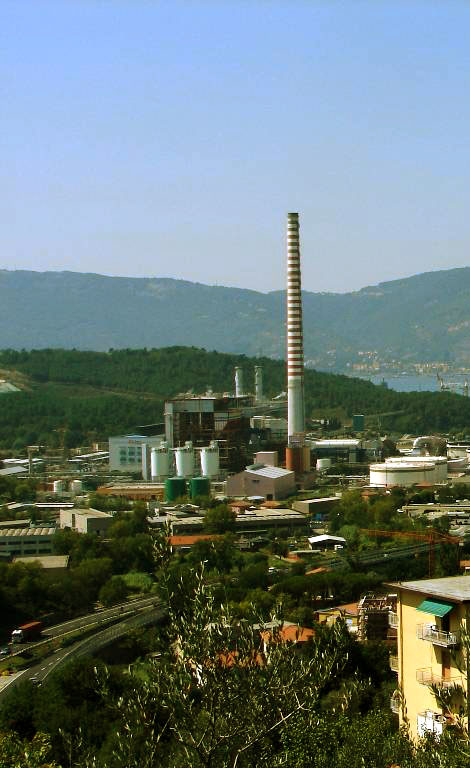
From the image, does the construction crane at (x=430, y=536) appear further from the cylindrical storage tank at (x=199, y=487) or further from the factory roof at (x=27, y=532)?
the cylindrical storage tank at (x=199, y=487)

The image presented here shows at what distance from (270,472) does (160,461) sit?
458 cm

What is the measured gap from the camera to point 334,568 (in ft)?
87.6

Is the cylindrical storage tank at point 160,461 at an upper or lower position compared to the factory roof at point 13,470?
upper

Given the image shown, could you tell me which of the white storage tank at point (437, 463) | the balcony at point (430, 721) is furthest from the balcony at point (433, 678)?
the white storage tank at point (437, 463)

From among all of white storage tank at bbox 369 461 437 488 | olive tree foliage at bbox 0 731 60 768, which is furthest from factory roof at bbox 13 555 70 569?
olive tree foliage at bbox 0 731 60 768

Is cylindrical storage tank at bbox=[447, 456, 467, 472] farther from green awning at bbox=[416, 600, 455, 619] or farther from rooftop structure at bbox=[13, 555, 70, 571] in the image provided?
green awning at bbox=[416, 600, 455, 619]

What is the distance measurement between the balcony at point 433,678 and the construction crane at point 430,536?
13.8m

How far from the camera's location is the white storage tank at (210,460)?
46.4 m

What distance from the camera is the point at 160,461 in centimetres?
4756

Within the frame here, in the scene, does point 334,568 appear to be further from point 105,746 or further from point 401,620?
point 401,620

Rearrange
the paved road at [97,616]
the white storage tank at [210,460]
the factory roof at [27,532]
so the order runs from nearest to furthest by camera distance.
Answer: the paved road at [97,616], the factory roof at [27,532], the white storage tank at [210,460]

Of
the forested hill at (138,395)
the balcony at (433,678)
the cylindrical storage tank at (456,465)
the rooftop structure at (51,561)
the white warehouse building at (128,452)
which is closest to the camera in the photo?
the balcony at (433,678)

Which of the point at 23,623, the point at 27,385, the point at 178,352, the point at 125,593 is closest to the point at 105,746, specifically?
the point at 23,623

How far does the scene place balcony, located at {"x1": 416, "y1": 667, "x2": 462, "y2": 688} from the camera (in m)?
9.18
